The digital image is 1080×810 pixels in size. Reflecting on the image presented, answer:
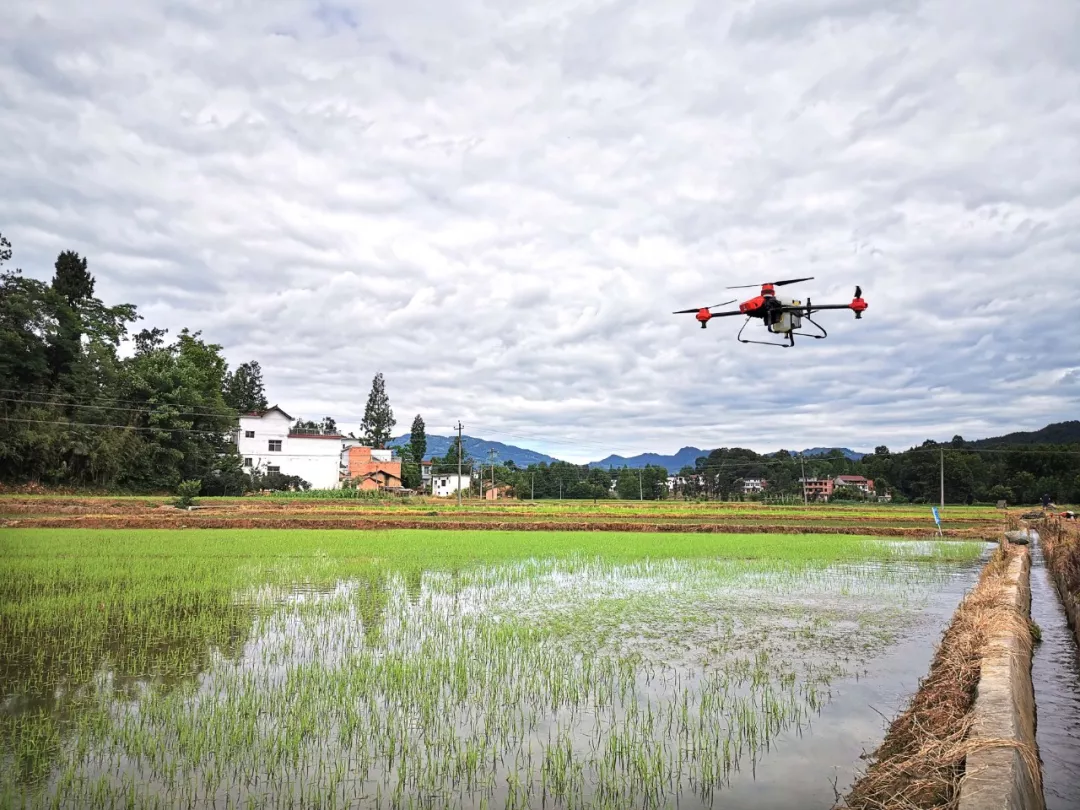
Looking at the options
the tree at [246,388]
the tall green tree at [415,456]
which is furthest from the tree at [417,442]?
the tree at [246,388]

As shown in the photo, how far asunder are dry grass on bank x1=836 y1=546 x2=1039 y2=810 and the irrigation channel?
1.66 ft

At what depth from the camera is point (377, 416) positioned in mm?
83812

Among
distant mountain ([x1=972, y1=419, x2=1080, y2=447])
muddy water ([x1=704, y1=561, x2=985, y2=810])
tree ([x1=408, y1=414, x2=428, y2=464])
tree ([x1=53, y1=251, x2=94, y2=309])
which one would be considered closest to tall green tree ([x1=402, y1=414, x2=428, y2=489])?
tree ([x1=408, y1=414, x2=428, y2=464])

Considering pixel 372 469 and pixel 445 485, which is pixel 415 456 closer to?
pixel 445 485

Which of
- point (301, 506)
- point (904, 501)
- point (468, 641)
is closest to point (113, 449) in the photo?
point (301, 506)

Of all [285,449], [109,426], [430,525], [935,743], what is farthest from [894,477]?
[935,743]

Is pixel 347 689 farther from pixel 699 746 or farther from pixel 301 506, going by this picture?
pixel 301 506

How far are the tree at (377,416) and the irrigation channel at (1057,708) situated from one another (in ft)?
256

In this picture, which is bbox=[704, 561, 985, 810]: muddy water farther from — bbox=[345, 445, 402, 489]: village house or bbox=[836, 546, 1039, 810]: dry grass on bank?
bbox=[345, 445, 402, 489]: village house

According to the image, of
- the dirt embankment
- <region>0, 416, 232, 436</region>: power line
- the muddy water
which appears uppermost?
<region>0, 416, 232, 436</region>: power line

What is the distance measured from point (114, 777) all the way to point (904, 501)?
85.4 m

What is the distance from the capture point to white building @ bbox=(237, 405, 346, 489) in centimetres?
5594

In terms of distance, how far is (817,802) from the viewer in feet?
13.3

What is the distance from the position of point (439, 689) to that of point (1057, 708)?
567 centimetres
